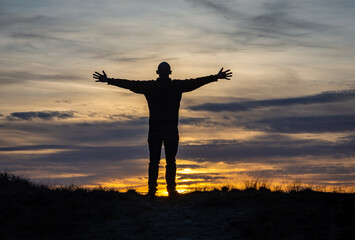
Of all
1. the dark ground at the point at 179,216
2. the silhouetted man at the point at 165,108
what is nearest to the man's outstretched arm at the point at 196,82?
the silhouetted man at the point at 165,108

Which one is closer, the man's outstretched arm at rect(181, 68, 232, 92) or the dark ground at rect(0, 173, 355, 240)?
the dark ground at rect(0, 173, 355, 240)

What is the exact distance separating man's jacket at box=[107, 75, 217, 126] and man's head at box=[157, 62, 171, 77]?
18cm

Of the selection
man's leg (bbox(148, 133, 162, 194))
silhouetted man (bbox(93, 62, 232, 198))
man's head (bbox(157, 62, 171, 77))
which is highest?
man's head (bbox(157, 62, 171, 77))

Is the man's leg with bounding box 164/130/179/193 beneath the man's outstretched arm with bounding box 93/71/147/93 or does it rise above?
beneath

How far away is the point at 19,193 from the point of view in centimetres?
1375

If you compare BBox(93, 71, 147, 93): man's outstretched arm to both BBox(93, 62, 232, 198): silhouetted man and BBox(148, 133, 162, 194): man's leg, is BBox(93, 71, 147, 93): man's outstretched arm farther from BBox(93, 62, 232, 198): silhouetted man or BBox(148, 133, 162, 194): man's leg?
BBox(148, 133, 162, 194): man's leg

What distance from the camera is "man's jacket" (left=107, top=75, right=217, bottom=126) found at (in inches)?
584

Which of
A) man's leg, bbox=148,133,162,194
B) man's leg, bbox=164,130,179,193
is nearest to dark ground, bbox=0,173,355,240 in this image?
man's leg, bbox=148,133,162,194

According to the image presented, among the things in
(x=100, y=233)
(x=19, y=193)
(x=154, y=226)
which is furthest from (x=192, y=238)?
(x=19, y=193)

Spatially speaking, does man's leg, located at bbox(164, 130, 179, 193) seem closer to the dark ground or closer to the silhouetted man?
the silhouetted man

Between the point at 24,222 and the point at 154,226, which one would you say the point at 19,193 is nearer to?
the point at 24,222

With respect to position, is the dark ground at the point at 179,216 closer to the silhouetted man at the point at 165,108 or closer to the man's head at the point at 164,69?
the silhouetted man at the point at 165,108

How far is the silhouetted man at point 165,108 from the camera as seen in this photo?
14.8 m

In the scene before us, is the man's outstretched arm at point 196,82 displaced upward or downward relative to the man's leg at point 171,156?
upward
